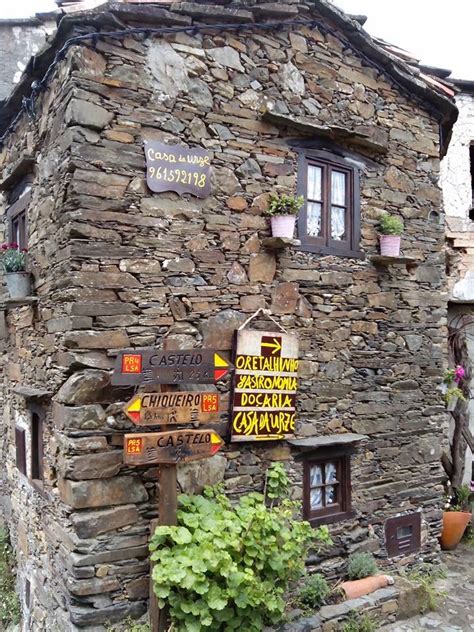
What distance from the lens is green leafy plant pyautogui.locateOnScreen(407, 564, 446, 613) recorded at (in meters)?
5.66

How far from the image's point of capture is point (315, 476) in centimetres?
557

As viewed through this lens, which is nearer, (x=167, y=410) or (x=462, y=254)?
(x=167, y=410)

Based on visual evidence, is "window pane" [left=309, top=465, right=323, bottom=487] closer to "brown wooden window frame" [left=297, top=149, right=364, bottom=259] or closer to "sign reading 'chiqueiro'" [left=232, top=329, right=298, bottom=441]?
"sign reading 'chiqueiro'" [left=232, top=329, right=298, bottom=441]

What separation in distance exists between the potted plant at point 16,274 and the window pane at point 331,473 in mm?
3490

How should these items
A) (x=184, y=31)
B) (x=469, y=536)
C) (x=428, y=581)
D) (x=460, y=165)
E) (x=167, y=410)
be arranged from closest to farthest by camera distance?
(x=167, y=410) → (x=184, y=31) → (x=428, y=581) → (x=469, y=536) → (x=460, y=165)

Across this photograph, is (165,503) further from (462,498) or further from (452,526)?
(462,498)

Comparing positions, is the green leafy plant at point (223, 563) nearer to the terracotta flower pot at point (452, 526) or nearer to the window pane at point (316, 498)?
the window pane at point (316, 498)

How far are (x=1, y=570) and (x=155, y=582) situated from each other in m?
3.58

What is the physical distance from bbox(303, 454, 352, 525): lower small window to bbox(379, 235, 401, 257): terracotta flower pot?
2.20m

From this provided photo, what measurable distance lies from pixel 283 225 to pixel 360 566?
352 cm

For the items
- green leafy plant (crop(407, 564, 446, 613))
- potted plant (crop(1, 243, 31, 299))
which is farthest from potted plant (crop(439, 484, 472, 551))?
potted plant (crop(1, 243, 31, 299))

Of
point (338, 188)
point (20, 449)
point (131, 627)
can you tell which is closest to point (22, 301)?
point (20, 449)

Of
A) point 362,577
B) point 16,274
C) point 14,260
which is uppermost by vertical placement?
point 14,260

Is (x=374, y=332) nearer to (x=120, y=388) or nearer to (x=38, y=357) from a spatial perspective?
(x=120, y=388)
